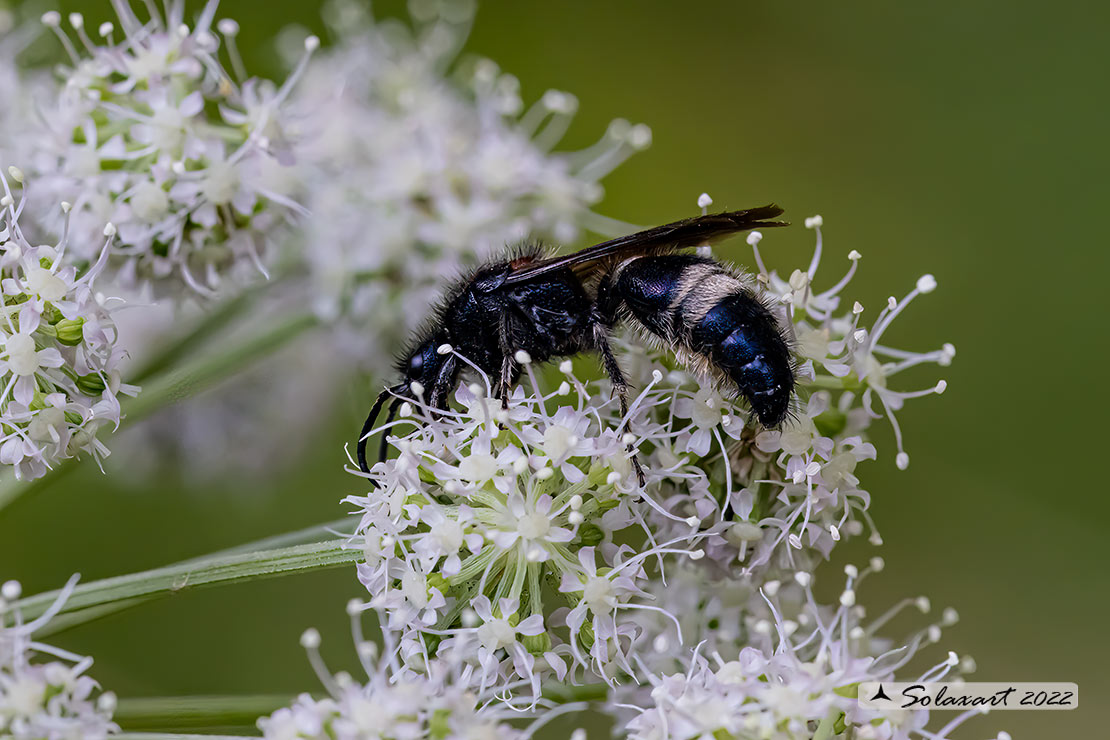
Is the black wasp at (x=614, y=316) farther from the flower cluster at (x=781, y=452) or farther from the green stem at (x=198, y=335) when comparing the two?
the green stem at (x=198, y=335)

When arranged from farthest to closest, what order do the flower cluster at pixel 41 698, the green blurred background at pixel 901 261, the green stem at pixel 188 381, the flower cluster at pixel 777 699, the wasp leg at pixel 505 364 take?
1. the green blurred background at pixel 901 261
2. the green stem at pixel 188 381
3. the wasp leg at pixel 505 364
4. the flower cluster at pixel 777 699
5. the flower cluster at pixel 41 698

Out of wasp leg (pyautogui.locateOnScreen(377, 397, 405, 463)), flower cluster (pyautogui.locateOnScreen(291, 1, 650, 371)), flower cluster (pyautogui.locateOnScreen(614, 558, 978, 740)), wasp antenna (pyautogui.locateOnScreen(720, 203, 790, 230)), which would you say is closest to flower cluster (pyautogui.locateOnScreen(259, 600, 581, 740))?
flower cluster (pyautogui.locateOnScreen(614, 558, 978, 740))

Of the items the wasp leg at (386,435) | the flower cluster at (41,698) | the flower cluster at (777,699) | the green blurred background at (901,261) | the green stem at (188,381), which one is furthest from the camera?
the green blurred background at (901,261)

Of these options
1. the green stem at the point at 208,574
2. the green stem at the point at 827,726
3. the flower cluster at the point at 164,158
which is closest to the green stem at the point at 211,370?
the flower cluster at the point at 164,158

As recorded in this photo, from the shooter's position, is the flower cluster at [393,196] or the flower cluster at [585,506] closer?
the flower cluster at [585,506]

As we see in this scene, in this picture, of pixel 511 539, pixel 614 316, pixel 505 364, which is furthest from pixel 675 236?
pixel 511 539

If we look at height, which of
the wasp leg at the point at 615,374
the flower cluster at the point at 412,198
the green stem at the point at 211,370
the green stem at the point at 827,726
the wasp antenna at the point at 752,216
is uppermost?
the flower cluster at the point at 412,198
